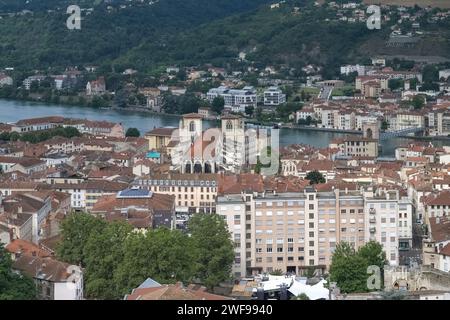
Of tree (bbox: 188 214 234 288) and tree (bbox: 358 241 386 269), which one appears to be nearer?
tree (bbox: 358 241 386 269)

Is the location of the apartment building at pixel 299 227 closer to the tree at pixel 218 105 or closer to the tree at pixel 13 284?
the tree at pixel 13 284

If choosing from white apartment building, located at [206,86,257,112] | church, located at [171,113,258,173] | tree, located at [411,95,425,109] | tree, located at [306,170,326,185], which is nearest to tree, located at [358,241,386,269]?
tree, located at [306,170,326,185]

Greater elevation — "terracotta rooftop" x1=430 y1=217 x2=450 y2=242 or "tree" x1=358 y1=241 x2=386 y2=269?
"tree" x1=358 y1=241 x2=386 y2=269

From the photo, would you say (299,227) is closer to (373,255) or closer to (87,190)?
(373,255)

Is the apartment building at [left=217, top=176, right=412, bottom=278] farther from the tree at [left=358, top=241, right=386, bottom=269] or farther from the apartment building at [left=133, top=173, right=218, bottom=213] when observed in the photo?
the apartment building at [left=133, top=173, right=218, bottom=213]

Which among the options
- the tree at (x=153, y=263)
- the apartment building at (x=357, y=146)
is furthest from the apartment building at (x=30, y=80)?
the tree at (x=153, y=263)

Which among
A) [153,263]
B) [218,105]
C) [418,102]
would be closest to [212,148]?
[153,263]
